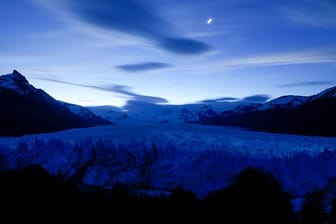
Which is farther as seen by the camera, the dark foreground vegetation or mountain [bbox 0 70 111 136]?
mountain [bbox 0 70 111 136]

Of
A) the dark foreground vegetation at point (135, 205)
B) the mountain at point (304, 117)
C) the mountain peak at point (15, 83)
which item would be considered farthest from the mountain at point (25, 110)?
the mountain at point (304, 117)

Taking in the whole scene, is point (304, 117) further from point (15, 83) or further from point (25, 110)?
point (15, 83)

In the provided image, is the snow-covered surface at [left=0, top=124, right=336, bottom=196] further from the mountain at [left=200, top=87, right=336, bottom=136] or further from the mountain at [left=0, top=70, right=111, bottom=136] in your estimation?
the mountain at [left=200, top=87, right=336, bottom=136]

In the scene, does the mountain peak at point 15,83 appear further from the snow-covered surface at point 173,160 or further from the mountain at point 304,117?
the snow-covered surface at point 173,160

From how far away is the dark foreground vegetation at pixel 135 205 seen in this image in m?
11.7

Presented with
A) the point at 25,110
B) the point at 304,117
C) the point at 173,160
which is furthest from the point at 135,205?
the point at 304,117

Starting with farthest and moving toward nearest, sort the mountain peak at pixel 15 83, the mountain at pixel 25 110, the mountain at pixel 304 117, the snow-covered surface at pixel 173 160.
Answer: the mountain peak at pixel 15 83, the mountain at pixel 304 117, the mountain at pixel 25 110, the snow-covered surface at pixel 173 160

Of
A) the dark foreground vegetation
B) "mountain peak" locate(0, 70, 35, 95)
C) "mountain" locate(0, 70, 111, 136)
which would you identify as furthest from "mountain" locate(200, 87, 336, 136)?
"mountain peak" locate(0, 70, 35, 95)

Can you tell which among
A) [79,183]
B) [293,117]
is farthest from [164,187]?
[293,117]

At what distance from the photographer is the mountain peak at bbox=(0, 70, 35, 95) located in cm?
7419

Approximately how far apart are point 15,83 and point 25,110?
16.0 metres

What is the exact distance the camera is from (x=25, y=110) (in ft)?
212

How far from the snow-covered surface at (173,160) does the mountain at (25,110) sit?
26587 mm

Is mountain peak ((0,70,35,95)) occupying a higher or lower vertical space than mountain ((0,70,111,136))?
higher
